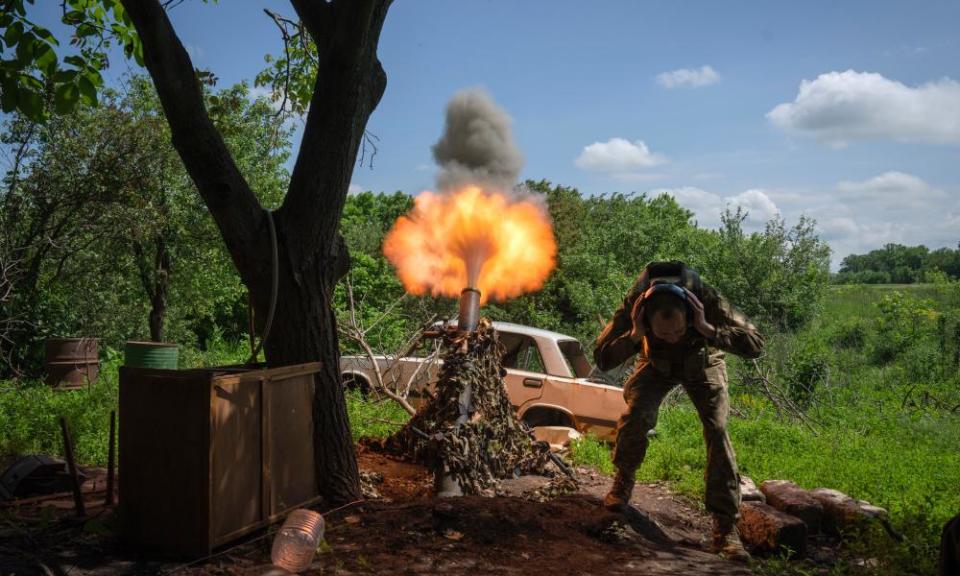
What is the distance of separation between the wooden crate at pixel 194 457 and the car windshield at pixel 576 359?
5.57 meters

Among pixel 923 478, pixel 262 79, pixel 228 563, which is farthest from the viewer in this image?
pixel 262 79

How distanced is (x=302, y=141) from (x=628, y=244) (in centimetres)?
1689

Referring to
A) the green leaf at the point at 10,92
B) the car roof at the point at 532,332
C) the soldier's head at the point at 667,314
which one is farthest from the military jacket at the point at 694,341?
the green leaf at the point at 10,92

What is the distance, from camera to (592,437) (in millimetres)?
8461

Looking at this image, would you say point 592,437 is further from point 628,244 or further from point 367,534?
point 628,244

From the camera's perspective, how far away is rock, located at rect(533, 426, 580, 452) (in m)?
8.14

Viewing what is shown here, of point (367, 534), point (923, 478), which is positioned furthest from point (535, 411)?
point (367, 534)

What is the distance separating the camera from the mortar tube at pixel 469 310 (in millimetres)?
7018

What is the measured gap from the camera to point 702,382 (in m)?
5.38

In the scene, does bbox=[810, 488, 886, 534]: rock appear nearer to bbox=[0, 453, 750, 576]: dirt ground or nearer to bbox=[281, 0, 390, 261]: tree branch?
bbox=[0, 453, 750, 576]: dirt ground

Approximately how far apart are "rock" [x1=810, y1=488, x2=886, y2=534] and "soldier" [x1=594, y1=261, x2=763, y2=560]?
131 centimetres

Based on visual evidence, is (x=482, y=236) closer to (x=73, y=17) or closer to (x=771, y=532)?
(x=771, y=532)

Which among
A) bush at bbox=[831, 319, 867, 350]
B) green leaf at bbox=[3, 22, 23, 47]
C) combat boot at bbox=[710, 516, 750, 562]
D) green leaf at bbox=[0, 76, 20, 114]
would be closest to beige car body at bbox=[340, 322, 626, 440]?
combat boot at bbox=[710, 516, 750, 562]

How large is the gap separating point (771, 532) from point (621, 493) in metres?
1.16
